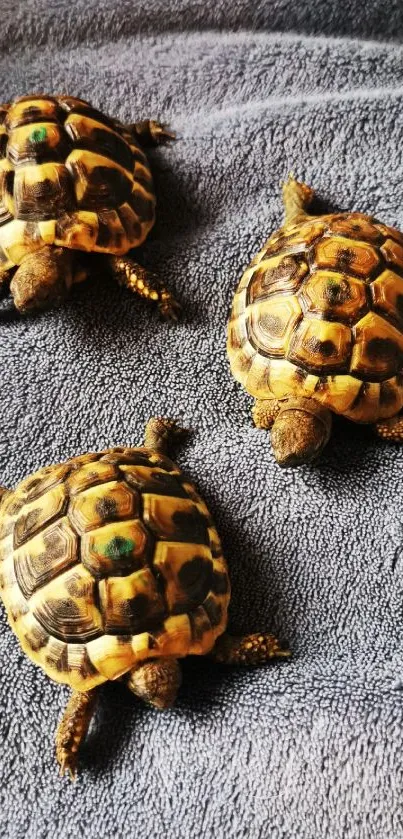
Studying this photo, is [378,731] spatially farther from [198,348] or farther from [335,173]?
[335,173]

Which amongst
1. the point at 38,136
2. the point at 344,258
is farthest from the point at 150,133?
the point at 344,258

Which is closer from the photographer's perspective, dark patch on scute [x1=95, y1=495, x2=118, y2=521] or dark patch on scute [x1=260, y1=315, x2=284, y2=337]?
dark patch on scute [x1=95, y1=495, x2=118, y2=521]

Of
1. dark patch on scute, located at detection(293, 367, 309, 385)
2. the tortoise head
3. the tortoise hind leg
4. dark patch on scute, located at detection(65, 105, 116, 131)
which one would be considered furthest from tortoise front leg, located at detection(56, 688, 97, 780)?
dark patch on scute, located at detection(65, 105, 116, 131)

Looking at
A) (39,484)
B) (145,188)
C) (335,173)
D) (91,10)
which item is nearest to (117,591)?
(39,484)

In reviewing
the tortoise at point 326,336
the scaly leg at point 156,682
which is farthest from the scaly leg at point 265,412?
the scaly leg at point 156,682

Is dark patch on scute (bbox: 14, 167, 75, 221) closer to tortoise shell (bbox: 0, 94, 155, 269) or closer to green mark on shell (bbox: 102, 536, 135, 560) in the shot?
tortoise shell (bbox: 0, 94, 155, 269)

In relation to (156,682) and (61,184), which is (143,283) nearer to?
(61,184)
